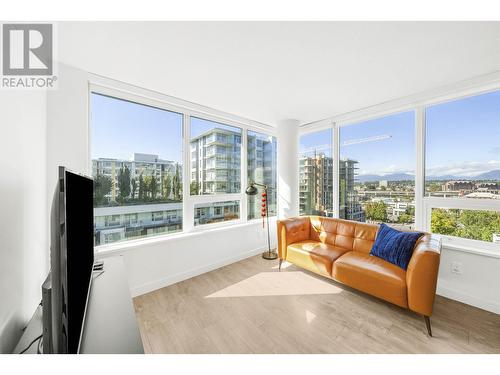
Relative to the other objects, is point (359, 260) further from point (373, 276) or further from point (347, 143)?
point (347, 143)

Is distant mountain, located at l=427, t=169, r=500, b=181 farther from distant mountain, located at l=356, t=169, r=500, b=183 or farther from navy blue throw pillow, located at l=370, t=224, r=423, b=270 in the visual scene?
navy blue throw pillow, located at l=370, t=224, r=423, b=270

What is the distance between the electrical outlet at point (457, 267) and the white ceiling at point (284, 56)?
2.11 m

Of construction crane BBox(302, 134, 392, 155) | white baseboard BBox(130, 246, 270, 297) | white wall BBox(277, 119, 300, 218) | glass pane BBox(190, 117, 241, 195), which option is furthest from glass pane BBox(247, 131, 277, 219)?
white baseboard BBox(130, 246, 270, 297)

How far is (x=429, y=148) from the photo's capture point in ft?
8.91

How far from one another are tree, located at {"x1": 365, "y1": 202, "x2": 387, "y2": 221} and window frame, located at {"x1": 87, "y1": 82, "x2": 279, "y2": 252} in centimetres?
195

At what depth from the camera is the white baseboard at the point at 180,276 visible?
240 cm

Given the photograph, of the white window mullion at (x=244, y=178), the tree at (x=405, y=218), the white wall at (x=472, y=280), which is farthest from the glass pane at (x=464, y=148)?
the white window mullion at (x=244, y=178)

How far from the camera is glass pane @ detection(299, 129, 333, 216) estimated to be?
12.6ft

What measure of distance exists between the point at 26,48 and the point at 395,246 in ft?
12.5

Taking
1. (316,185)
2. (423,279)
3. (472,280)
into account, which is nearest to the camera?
(423,279)

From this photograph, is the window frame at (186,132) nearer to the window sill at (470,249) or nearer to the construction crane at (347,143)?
the construction crane at (347,143)

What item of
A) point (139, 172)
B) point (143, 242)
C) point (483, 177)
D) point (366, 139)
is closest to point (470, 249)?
point (483, 177)

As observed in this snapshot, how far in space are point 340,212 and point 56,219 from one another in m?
3.81

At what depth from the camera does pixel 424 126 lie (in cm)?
275
